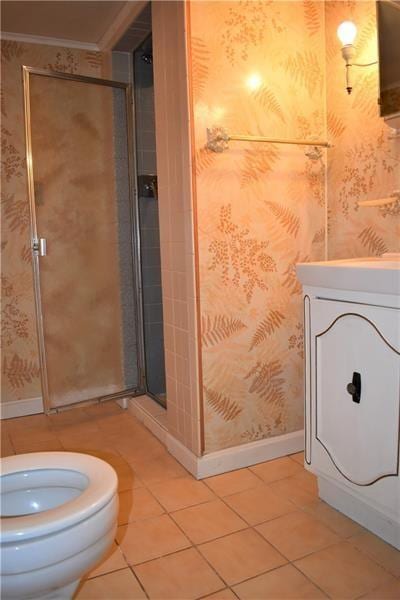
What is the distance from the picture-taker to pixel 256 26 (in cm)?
197

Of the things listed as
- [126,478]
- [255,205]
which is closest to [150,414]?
[126,478]

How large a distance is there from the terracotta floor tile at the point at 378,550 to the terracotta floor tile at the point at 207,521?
38 cm

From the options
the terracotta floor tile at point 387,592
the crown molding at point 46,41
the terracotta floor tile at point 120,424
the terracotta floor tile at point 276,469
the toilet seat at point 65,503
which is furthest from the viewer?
the crown molding at point 46,41

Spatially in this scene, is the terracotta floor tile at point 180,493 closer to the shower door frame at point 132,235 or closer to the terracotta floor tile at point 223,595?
the terracotta floor tile at point 223,595

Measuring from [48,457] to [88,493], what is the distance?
0.28 metres

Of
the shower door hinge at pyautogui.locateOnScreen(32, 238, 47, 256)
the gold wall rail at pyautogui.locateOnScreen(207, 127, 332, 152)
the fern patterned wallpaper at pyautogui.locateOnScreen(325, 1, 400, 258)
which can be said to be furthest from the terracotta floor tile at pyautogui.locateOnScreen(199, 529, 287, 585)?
the shower door hinge at pyautogui.locateOnScreen(32, 238, 47, 256)

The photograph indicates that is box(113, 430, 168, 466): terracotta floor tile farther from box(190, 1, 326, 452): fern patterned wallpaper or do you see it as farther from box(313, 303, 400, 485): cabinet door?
box(313, 303, 400, 485): cabinet door

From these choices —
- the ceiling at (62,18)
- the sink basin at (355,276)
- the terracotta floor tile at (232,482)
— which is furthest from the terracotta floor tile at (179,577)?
the ceiling at (62,18)

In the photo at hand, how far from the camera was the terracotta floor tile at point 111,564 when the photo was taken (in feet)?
4.75

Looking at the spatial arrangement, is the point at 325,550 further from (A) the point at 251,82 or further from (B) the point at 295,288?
(A) the point at 251,82

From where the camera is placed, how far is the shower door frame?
2.35m

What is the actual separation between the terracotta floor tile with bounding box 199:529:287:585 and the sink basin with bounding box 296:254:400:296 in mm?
860

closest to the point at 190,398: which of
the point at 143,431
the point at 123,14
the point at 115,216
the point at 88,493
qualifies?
the point at 143,431

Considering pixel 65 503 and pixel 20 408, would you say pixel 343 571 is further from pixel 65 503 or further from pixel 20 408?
pixel 20 408
